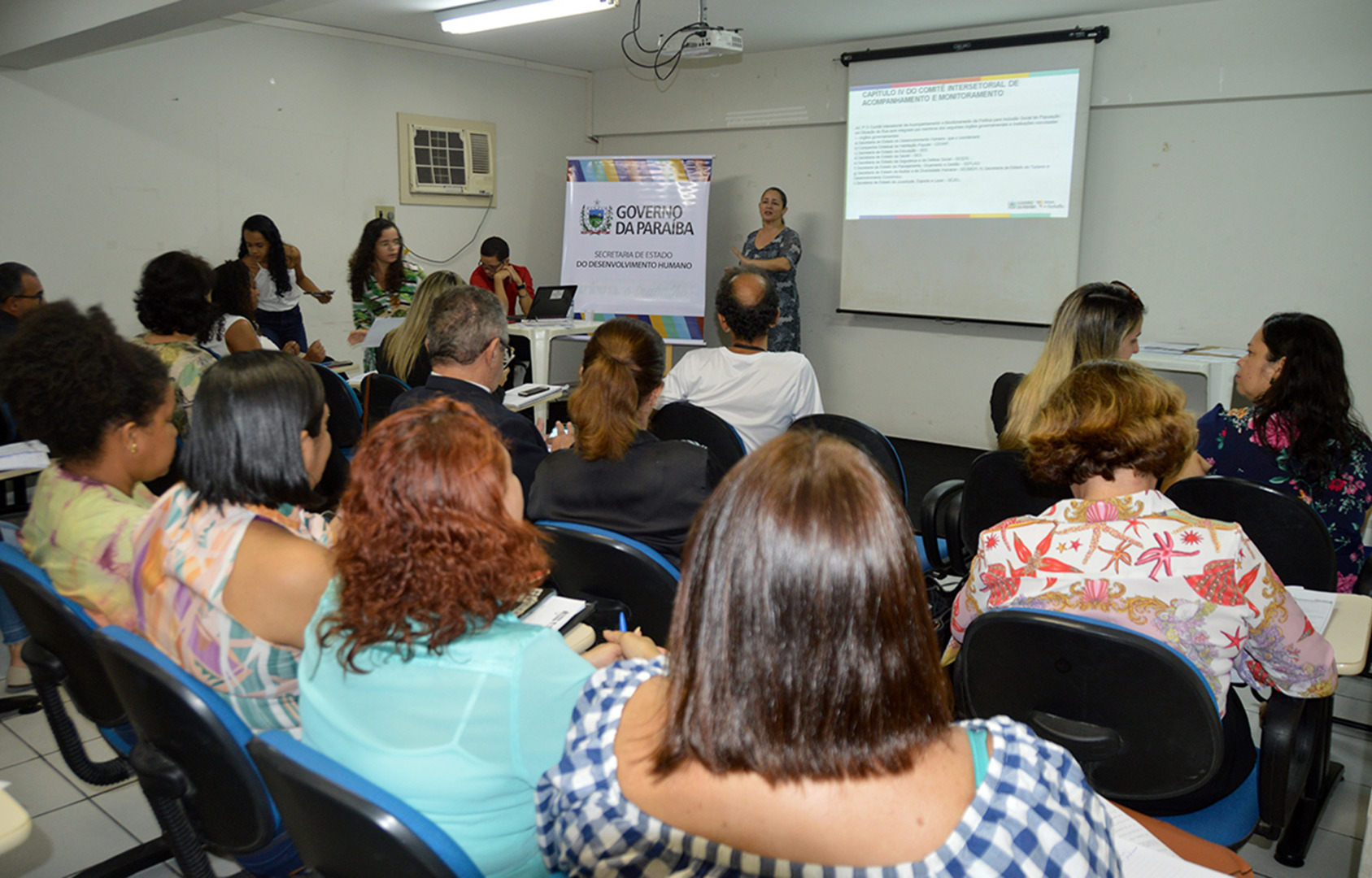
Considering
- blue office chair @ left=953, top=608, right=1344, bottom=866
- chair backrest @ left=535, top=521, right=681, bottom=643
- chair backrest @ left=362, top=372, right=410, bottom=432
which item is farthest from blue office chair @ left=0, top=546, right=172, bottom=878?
chair backrest @ left=362, top=372, right=410, bottom=432

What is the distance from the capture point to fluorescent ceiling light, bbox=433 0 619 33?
461 centimetres

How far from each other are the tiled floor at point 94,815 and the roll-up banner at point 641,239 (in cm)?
466

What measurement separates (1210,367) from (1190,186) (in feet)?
4.12

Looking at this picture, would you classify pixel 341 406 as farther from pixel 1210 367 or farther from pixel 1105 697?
pixel 1210 367

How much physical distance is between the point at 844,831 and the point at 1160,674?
82 cm

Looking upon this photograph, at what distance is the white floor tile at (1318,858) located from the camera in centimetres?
193

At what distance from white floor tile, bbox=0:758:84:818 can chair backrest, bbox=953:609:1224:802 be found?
7.35ft

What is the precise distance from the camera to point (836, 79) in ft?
19.6

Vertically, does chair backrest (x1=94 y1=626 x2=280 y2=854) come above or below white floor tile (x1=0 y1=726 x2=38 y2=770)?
above

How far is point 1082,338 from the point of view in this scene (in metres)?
2.57

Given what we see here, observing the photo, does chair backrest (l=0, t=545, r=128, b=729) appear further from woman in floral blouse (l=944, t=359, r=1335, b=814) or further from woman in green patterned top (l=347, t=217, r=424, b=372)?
woman in green patterned top (l=347, t=217, r=424, b=372)

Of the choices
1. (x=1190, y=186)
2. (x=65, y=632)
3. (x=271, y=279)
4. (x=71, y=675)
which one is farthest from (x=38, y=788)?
(x=1190, y=186)

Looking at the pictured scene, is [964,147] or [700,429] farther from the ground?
[964,147]

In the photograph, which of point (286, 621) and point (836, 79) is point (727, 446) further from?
point (836, 79)
